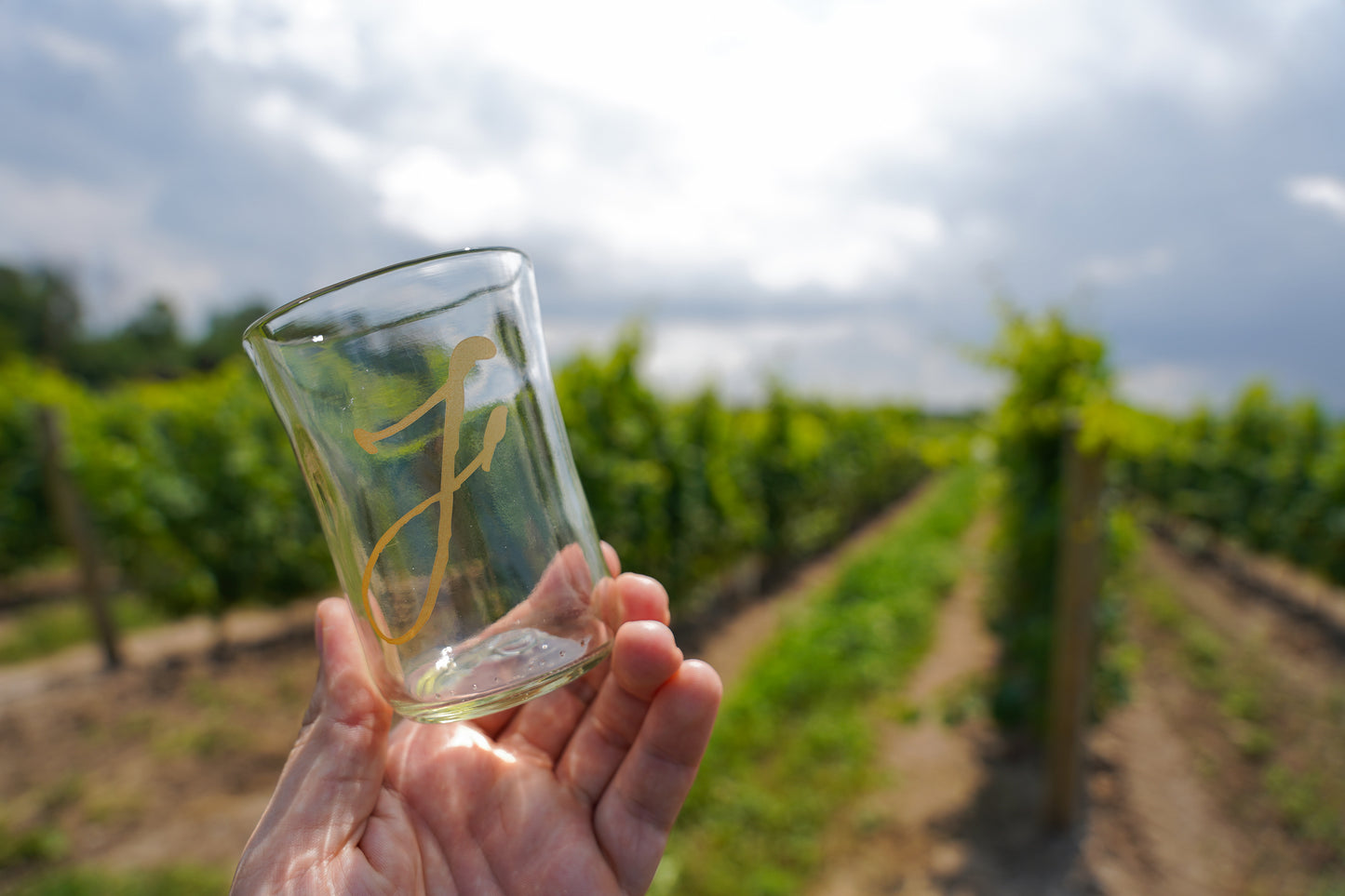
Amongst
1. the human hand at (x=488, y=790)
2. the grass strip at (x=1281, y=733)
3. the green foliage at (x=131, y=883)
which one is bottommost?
the grass strip at (x=1281, y=733)

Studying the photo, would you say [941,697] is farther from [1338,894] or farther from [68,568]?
[68,568]

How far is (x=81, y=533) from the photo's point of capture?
23.0 feet

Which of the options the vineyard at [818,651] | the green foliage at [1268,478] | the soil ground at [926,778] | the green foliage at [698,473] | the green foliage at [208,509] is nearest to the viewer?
the soil ground at [926,778]

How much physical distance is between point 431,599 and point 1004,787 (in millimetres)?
4563

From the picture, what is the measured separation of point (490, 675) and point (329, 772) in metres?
0.46

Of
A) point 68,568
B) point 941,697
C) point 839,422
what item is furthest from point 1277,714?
point 68,568

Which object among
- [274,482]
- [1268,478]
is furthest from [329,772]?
[1268,478]

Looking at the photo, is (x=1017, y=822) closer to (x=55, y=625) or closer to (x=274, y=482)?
(x=274, y=482)

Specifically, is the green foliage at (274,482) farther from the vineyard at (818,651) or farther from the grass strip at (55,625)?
the grass strip at (55,625)

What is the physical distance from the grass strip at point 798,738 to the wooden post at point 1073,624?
1124 mm

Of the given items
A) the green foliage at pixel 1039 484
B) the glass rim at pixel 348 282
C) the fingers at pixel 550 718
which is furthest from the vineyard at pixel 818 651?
the glass rim at pixel 348 282

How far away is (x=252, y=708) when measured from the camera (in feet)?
19.6

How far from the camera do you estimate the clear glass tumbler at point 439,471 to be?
96 centimetres

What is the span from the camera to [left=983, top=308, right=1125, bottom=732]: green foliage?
13.4 ft
